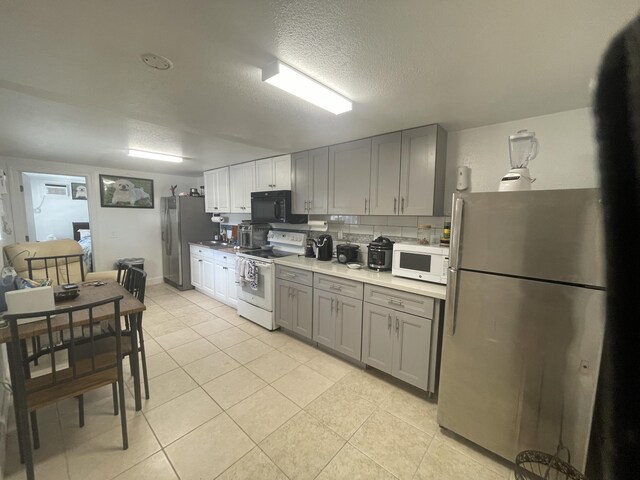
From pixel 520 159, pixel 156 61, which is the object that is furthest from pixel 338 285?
pixel 156 61

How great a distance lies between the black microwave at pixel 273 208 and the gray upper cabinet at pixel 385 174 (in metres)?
1.17

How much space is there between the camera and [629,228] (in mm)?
251

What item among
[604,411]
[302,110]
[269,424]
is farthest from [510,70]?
[269,424]

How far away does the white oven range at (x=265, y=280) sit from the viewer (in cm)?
326

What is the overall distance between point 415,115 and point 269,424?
2.56m

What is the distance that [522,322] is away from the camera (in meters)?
1.50

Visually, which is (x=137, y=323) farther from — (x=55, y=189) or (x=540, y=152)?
(x=55, y=189)

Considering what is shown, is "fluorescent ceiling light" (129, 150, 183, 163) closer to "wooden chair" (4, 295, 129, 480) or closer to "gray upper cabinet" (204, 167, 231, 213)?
"gray upper cabinet" (204, 167, 231, 213)

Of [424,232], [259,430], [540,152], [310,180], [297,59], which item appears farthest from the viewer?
[310,180]

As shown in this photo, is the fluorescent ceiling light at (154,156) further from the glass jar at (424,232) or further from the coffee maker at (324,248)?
the glass jar at (424,232)

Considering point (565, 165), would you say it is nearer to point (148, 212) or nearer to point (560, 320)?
point (560, 320)

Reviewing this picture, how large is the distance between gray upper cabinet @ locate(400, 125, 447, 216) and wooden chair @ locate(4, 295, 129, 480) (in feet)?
7.61

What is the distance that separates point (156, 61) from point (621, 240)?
1.96 metres

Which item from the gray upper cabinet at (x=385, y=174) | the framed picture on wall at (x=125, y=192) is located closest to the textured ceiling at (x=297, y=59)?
the gray upper cabinet at (x=385, y=174)
